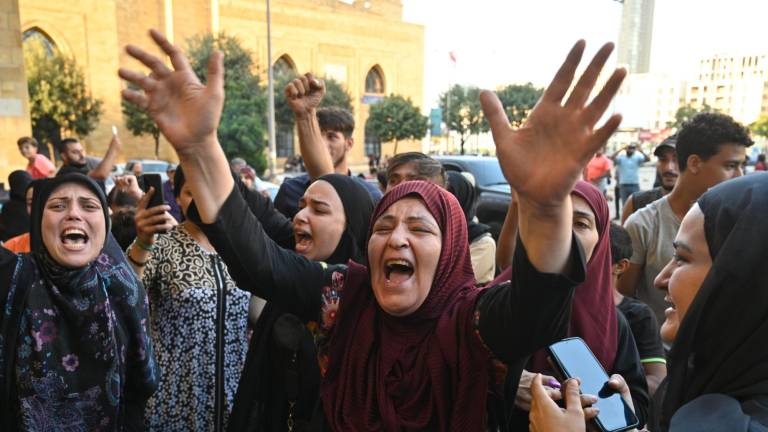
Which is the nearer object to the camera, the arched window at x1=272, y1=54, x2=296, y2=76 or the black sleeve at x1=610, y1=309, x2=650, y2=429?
the black sleeve at x1=610, y1=309, x2=650, y2=429

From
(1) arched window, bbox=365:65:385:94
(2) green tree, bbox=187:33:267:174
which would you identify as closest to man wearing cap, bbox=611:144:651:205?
(2) green tree, bbox=187:33:267:174

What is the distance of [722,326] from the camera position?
1116 mm

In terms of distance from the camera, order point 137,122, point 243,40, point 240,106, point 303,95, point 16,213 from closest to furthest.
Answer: point 303,95 → point 16,213 → point 240,106 → point 137,122 → point 243,40

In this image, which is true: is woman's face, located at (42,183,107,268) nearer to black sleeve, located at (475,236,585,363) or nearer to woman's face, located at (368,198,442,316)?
woman's face, located at (368,198,442,316)

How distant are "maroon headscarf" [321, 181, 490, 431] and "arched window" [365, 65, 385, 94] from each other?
42.0m

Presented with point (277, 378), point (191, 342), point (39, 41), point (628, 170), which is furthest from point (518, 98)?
point (277, 378)

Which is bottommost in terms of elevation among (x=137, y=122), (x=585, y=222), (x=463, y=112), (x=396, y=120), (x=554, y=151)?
(x=585, y=222)

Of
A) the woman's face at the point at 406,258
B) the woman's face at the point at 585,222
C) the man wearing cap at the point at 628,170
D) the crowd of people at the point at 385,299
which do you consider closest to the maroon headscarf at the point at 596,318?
the crowd of people at the point at 385,299

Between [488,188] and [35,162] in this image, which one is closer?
[35,162]

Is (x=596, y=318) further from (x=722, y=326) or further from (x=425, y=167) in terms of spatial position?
(x=425, y=167)

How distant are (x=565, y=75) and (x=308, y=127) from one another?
2.29 m

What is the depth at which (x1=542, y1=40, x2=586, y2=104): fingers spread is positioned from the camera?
3.52 feet

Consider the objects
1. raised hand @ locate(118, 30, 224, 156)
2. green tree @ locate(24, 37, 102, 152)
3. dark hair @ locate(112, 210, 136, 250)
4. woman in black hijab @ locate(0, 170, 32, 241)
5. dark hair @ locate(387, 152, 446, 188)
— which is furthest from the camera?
green tree @ locate(24, 37, 102, 152)

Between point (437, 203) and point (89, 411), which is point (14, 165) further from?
point (437, 203)
